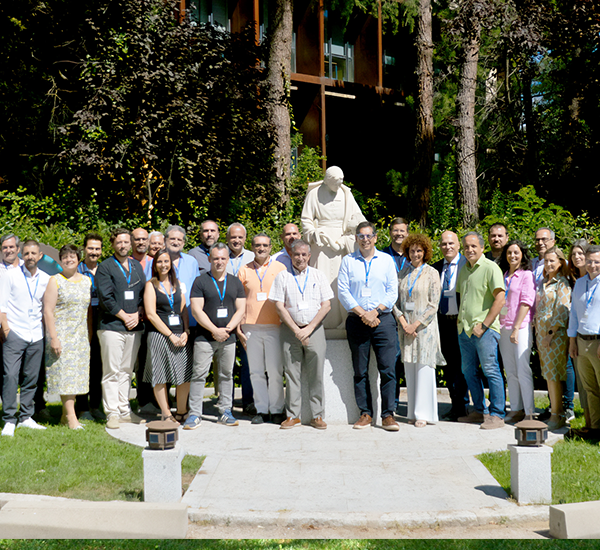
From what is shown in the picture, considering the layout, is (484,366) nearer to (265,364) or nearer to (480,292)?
(480,292)

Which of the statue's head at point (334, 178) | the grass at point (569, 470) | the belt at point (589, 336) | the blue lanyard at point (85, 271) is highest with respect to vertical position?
the statue's head at point (334, 178)

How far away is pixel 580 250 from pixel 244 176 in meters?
8.60

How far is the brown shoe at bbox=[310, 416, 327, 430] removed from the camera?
744 centimetres

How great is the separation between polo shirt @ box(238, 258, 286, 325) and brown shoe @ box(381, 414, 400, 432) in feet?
5.44

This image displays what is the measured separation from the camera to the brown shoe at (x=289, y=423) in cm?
743

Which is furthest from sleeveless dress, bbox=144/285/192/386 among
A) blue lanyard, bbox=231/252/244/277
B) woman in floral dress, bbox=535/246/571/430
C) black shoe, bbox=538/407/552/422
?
black shoe, bbox=538/407/552/422

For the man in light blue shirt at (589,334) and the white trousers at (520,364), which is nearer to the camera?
the man in light blue shirt at (589,334)

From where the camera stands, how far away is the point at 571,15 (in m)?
14.6

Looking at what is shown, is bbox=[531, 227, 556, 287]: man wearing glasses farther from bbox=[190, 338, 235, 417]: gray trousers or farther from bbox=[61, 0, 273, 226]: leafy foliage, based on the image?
bbox=[61, 0, 273, 226]: leafy foliage

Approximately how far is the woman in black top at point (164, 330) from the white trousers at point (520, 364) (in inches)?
146

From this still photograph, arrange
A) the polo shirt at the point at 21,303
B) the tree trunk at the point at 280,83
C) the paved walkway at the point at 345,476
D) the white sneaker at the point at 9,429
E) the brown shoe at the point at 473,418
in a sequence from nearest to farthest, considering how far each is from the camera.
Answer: the paved walkway at the point at 345,476 < the white sneaker at the point at 9,429 < the polo shirt at the point at 21,303 < the brown shoe at the point at 473,418 < the tree trunk at the point at 280,83

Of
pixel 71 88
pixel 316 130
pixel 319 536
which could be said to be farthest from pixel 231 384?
pixel 316 130

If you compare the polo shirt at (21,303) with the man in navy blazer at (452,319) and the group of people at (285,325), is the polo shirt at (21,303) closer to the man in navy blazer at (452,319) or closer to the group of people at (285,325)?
the group of people at (285,325)

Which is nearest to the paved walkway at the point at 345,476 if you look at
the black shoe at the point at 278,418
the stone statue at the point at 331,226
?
the black shoe at the point at 278,418
